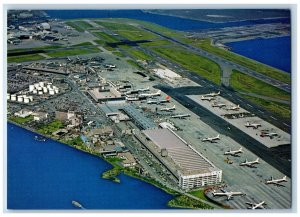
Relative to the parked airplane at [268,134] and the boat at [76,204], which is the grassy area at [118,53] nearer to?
the parked airplane at [268,134]

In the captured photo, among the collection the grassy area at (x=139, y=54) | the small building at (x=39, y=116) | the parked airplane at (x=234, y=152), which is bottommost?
the parked airplane at (x=234, y=152)

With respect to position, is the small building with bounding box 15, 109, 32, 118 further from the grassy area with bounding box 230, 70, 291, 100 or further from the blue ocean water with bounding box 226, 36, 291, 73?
the blue ocean water with bounding box 226, 36, 291, 73

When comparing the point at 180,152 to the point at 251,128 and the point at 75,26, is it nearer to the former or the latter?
the point at 251,128

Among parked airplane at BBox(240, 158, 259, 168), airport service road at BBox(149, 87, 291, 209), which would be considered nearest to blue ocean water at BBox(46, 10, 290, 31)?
airport service road at BBox(149, 87, 291, 209)

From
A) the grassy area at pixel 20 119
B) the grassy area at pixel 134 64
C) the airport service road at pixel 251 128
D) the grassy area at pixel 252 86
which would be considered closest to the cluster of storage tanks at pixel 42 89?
the grassy area at pixel 20 119

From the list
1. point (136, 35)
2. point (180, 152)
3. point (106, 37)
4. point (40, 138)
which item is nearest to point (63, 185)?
point (40, 138)
